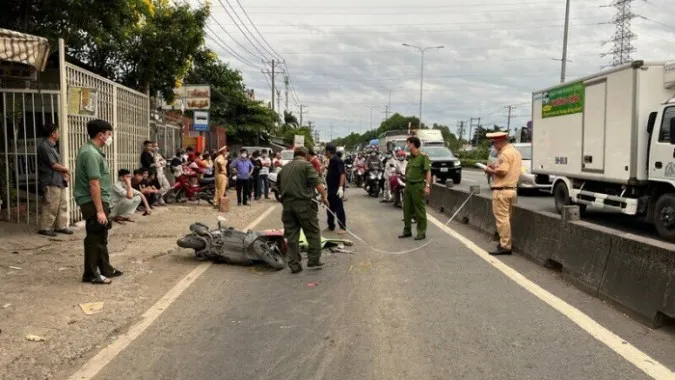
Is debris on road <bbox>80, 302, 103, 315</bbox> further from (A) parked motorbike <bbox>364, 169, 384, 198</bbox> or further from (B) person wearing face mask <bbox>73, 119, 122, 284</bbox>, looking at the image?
(A) parked motorbike <bbox>364, 169, 384, 198</bbox>

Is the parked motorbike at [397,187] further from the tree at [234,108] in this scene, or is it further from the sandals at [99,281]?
the tree at [234,108]

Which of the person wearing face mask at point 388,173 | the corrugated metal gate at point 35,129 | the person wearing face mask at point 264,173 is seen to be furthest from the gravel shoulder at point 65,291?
the person wearing face mask at point 264,173

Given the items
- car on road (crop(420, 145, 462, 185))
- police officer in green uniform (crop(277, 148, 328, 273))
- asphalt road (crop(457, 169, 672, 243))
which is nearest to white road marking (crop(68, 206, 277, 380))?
police officer in green uniform (crop(277, 148, 328, 273))

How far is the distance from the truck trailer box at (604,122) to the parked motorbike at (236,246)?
22.1 feet

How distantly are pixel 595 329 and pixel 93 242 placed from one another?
529cm

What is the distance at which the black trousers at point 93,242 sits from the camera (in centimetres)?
665

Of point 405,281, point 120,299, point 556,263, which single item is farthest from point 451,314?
point 120,299

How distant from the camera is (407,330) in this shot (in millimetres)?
5203

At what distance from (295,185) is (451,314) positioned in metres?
2.96

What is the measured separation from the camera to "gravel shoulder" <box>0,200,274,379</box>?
466cm

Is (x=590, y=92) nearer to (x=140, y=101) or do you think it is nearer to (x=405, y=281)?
(x=405, y=281)

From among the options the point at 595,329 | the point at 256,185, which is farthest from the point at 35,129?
the point at 595,329

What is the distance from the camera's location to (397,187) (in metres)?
16.7

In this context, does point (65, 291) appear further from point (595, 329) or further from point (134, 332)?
point (595, 329)
